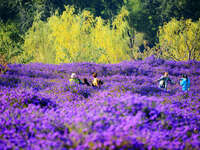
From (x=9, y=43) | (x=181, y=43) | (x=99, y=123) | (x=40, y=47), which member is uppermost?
(x=181, y=43)

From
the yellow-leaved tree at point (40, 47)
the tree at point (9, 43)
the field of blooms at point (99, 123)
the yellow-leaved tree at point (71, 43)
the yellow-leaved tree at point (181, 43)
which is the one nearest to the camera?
the field of blooms at point (99, 123)

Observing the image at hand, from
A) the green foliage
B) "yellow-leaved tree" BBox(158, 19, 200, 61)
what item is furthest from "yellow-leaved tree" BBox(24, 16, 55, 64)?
"yellow-leaved tree" BBox(158, 19, 200, 61)

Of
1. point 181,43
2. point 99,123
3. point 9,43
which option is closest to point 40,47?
point 9,43

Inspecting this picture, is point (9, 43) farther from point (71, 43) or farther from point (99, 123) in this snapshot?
point (99, 123)

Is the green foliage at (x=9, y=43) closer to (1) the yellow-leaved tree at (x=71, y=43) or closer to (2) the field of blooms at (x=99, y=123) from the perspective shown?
(1) the yellow-leaved tree at (x=71, y=43)

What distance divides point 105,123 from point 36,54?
19.9 m

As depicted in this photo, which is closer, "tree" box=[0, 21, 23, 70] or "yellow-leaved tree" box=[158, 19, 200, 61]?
"tree" box=[0, 21, 23, 70]

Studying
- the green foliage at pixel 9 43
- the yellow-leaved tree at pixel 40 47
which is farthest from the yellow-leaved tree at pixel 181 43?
the green foliage at pixel 9 43

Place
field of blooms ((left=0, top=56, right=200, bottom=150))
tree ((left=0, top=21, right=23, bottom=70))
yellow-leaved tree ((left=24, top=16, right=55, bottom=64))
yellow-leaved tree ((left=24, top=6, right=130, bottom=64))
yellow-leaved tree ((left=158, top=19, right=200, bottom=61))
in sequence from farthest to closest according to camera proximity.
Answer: yellow-leaved tree ((left=24, top=16, right=55, bottom=64)), yellow-leaved tree ((left=158, top=19, right=200, bottom=61)), yellow-leaved tree ((left=24, top=6, right=130, bottom=64)), tree ((left=0, top=21, right=23, bottom=70)), field of blooms ((left=0, top=56, right=200, bottom=150))

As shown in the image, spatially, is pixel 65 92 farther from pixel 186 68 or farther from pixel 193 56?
pixel 193 56

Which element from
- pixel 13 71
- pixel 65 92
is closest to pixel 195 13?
pixel 13 71

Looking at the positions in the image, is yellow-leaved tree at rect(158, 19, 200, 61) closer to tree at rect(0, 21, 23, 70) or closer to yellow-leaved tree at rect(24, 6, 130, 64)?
yellow-leaved tree at rect(24, 6, 130, 64)

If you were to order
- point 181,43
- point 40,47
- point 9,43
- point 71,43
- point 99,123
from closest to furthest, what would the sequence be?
point 99,123 → point 9,43 → point 71,43 → point 40,47 → point 181,43

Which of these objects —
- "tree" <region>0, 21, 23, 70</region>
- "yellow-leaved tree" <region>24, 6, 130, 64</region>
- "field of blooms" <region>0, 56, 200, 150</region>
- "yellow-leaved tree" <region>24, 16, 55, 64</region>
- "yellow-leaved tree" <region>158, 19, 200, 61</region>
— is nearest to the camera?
"field of blooms" <region>0, 56, 200, 150</region>
